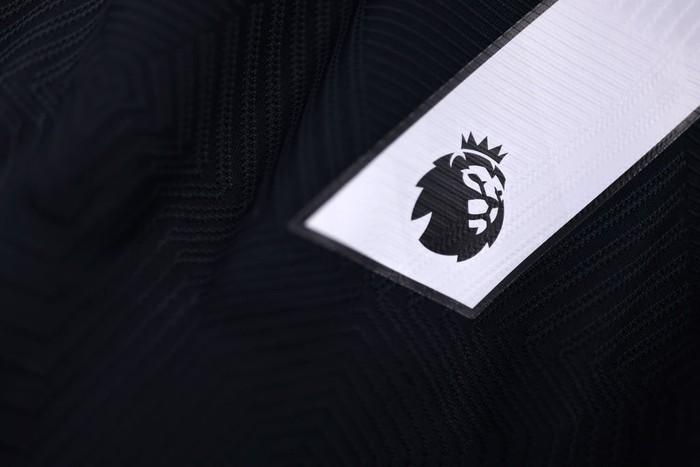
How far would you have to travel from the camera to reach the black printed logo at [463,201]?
48 cm

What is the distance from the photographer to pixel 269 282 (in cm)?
45

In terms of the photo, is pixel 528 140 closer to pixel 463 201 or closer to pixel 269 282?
pixel 463 201

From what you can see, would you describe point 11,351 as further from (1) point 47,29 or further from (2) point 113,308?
(1) point 47,29

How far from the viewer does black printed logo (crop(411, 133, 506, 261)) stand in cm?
48

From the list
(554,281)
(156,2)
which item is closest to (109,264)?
(156,2)

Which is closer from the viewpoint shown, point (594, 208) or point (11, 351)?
point (11, 351)

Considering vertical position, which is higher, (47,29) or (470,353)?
(47,29)

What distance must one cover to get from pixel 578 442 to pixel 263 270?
9.8 inches

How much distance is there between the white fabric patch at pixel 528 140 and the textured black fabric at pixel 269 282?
0.06 ft

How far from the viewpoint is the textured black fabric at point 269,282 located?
0.42 metres

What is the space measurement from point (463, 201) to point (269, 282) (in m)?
0.14

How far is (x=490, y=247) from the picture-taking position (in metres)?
0.49

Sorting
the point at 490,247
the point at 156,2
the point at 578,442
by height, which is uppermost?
the point at 156,2

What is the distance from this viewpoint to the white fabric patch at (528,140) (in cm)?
47
